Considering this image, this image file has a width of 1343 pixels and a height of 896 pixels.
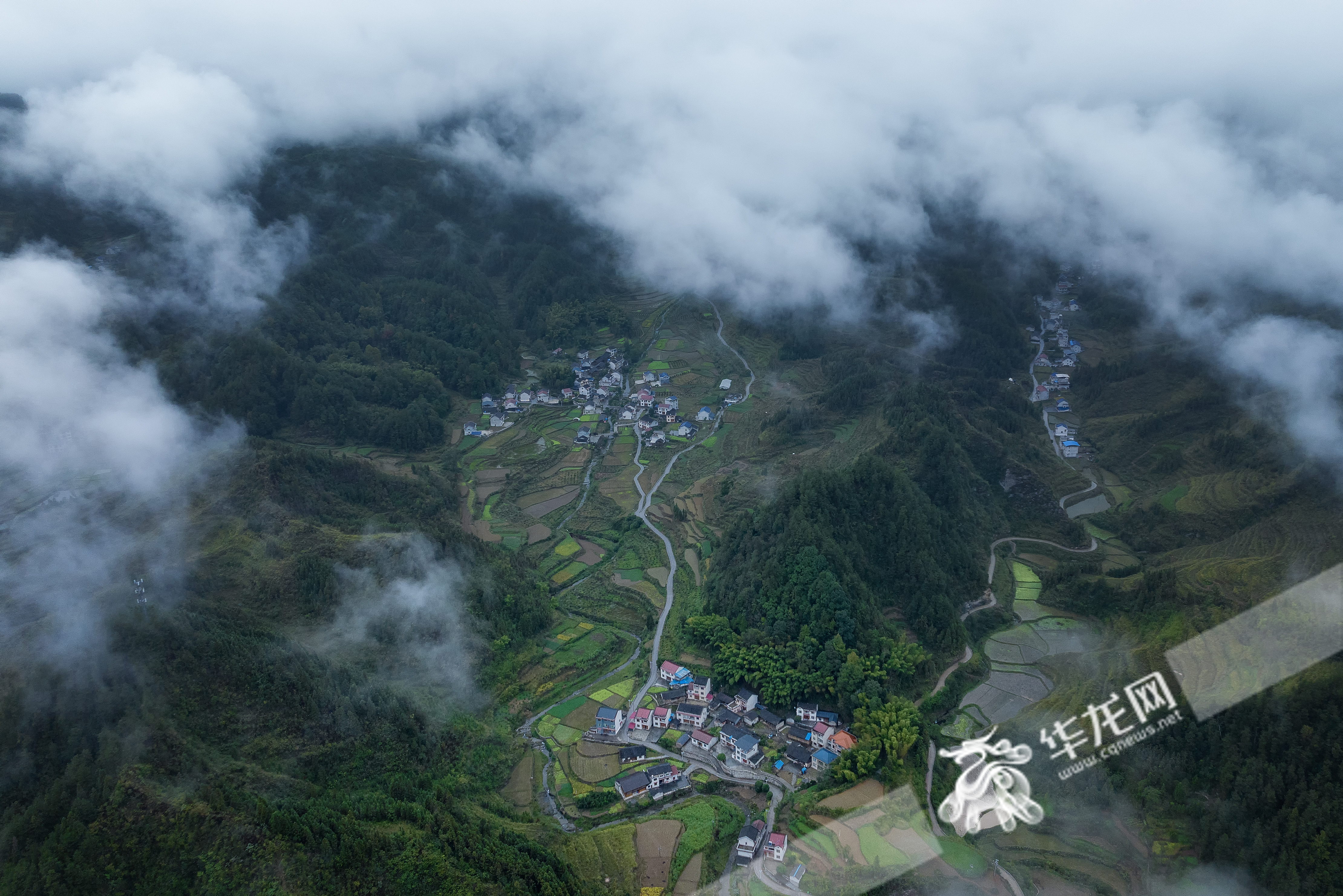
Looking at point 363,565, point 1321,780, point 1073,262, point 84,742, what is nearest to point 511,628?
point 363,565

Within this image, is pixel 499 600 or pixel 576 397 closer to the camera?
pixel 499 600

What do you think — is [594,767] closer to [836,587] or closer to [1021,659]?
[836,587]

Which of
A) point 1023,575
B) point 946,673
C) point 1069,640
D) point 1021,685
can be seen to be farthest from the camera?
A: point 1023,575

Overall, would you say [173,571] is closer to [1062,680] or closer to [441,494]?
[441,494]

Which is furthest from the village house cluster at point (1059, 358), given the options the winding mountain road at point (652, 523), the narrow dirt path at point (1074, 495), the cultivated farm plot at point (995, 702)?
the cultivated farm plot at point (995, 702)

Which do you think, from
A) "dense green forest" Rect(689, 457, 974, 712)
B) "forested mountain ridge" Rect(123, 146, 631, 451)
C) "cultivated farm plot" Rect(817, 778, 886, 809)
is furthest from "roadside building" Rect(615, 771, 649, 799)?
"forested mountain ridge" Rect(123, 146, 631, 451)

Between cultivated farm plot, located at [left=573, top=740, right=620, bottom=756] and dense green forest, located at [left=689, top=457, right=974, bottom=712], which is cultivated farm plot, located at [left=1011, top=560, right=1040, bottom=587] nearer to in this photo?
dense green forest, located at [left=689, top=457, right=974, bottom=712]

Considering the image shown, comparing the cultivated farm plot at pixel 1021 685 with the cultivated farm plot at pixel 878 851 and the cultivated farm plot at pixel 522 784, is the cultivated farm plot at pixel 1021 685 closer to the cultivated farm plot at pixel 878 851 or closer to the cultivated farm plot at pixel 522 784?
the cultivated farm plot at pixel 878 851

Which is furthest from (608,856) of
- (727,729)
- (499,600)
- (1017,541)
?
(1017,541)

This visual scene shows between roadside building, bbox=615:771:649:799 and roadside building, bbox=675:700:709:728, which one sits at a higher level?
roadside building, bbox=615:771:649:799
